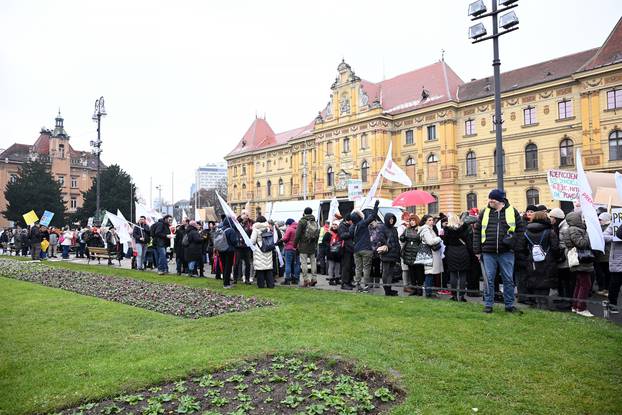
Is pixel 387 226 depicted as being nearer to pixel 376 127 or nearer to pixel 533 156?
pixel 533 156

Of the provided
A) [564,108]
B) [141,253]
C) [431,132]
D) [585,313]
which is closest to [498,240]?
[585,313]

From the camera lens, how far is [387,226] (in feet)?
37.3

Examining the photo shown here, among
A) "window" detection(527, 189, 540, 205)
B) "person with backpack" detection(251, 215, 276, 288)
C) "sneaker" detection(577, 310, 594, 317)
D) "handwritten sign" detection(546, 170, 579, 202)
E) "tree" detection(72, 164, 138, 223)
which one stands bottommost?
"sneaker" detection(577, 310, 594, 317)

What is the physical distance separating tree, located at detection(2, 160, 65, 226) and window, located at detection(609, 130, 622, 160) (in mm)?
66810

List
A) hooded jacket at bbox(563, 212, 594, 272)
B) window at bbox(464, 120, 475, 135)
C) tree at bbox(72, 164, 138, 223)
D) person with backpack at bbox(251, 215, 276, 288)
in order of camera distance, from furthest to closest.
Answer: tree at bbox(72, 164, 138, 223), window at bbox(464, 120, 475, 135), person with backpack at bbox(251, 215, 276, 288), hooded jacket at bbox(563, 212, 594, 272)

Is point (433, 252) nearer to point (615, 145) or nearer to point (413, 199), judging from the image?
point (413, 199)

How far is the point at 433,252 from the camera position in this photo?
1069 centimetres

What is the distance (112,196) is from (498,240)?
205ft

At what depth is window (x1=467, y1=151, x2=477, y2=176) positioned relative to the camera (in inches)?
1924

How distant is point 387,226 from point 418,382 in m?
6.80

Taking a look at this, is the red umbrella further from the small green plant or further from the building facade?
the building facade

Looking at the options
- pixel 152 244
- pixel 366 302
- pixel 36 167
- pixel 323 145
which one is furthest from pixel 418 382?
pixel 36 167

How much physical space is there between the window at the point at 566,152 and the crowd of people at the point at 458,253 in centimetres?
3517

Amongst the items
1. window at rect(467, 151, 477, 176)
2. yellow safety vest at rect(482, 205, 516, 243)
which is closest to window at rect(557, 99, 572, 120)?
window at rect(467, 151, 477, 176)
